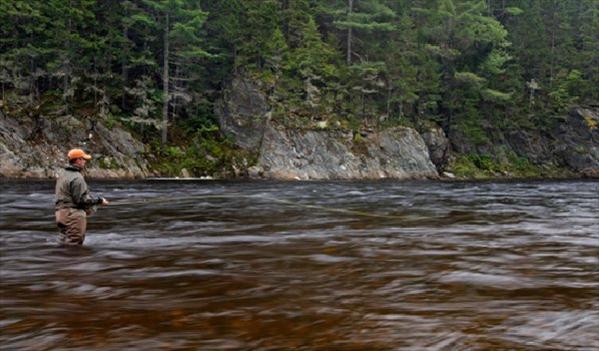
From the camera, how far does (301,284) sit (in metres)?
6.80

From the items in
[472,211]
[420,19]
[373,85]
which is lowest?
[472,211]

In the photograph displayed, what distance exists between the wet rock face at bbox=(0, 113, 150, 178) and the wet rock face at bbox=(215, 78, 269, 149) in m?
6.99

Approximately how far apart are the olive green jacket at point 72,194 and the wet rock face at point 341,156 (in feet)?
84.5

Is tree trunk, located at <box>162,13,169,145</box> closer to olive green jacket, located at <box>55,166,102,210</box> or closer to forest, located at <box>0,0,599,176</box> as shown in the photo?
forest, located at <box>0,0,599,176</box>

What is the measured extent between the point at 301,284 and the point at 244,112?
32479mm

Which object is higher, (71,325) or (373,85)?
(373,85)

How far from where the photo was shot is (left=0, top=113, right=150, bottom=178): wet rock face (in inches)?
1124

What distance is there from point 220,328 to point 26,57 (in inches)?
1358

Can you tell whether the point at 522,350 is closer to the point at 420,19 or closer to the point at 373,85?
the point at 373,85

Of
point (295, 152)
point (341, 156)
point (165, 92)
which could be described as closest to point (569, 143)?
point (341, 156)

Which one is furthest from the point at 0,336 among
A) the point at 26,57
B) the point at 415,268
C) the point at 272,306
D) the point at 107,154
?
the point at 26,57

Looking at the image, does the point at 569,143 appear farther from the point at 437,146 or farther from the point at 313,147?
the point at 313,147

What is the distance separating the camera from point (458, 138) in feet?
158

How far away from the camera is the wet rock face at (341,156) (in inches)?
1407
